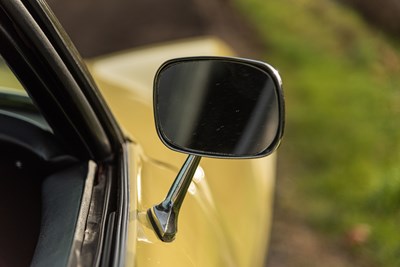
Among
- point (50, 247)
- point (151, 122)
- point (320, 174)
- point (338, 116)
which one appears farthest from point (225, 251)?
point (338, 116)

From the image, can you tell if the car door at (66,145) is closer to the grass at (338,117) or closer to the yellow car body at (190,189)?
the yellow car body at (190,189)

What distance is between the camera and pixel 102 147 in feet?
5.82

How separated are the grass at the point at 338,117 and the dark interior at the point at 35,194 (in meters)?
2.42

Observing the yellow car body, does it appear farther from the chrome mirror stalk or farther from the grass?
the grass

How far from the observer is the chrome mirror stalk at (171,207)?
156cm

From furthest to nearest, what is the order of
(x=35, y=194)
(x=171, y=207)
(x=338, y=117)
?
(x=338, y=117) → (x=35, y=194) → (x=171, y=207)

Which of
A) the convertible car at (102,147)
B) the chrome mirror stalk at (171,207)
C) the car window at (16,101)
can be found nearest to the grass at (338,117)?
the convertible car at (102,147)

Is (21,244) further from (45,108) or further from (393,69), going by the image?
(393,69)

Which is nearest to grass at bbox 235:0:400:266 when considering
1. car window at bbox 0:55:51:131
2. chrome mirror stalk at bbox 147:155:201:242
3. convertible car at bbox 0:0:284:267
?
convertible car at bbox 0:0:284:267

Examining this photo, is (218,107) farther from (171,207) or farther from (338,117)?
(338,117)


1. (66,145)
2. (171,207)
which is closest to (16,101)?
(66,145)

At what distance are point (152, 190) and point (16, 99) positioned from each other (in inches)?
18.8

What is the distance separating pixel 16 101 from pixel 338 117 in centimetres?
360

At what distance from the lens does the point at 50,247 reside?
149 cm
